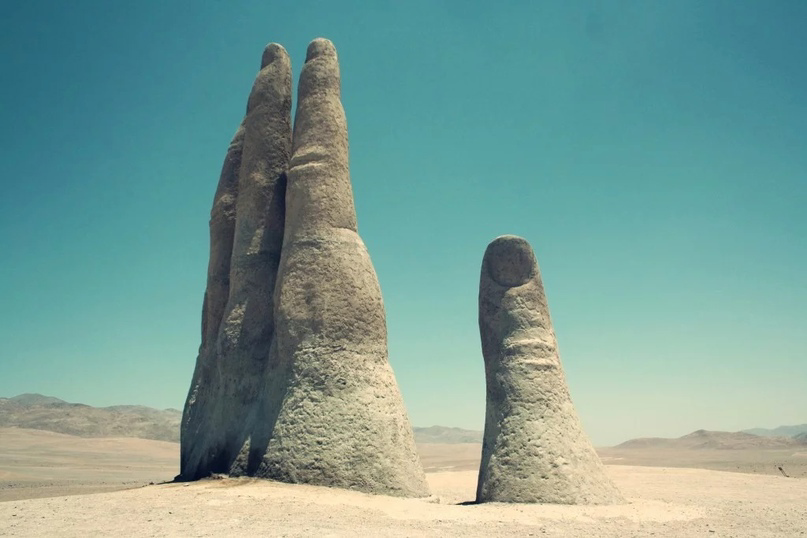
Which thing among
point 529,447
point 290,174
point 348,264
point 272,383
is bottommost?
point 529,447

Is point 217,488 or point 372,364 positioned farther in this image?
point 372,364

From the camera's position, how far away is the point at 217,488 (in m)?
10.7

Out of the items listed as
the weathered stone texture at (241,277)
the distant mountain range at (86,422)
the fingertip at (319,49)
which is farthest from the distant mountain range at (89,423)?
the fingertip at (319,49)

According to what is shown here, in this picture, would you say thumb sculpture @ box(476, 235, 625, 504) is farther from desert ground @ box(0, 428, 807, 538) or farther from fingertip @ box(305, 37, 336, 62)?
fingertip @ box(305, 37, 336, 62)

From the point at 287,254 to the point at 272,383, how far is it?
2.72m

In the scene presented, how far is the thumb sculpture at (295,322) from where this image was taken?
11289 mm

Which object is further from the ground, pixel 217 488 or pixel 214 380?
pixel 214 380

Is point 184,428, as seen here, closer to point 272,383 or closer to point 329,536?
point 272,383

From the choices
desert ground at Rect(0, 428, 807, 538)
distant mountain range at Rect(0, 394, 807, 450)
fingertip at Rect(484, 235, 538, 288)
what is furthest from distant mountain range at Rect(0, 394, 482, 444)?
fingertip at Rect(484, 235, 538, 288)

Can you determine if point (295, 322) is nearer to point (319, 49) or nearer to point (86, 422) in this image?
point (319, 49)

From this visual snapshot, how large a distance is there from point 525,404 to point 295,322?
15.7 feet

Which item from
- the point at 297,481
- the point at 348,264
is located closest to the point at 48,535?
the point at 297,481

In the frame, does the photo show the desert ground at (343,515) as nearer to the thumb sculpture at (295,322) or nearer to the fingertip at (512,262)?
the thumb sculpture at (295,322)

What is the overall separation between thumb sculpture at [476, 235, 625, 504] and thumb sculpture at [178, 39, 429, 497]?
1751mm
